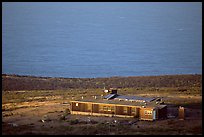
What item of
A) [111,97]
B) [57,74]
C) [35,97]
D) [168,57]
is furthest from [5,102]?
[168,57]

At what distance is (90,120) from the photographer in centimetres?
3002

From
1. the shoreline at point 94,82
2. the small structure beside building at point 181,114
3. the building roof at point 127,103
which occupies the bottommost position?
the small structure beside building at point 181,114

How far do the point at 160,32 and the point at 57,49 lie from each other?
185ft

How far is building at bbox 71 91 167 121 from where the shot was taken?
98.9 feet

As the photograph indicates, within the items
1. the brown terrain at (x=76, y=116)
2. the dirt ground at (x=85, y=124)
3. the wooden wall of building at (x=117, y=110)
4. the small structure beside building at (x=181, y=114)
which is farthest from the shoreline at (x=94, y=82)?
the small structure beside building at (x=181, y=114)

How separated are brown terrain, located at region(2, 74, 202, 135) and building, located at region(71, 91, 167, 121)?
0.70 metres

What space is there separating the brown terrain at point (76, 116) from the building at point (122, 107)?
2.29ft

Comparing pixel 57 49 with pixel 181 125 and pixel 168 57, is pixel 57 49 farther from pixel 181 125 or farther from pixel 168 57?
pixel 181 125

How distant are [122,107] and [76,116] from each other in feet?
10.7

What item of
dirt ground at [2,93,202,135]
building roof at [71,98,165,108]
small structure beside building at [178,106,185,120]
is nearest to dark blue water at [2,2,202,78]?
building roof at [71,98,165,108]

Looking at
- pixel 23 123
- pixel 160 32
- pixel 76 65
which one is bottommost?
pixel 23 123

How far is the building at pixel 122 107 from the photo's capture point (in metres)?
30.1

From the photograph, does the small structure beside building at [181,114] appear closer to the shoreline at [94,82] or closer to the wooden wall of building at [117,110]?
the wooden wall of building at [117,110]

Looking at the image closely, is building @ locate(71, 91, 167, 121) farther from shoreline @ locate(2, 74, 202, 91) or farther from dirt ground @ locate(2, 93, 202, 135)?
shoreline @ locate(2, 74, 202, 91)
